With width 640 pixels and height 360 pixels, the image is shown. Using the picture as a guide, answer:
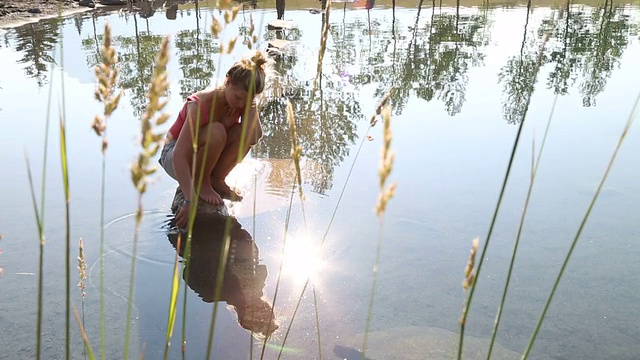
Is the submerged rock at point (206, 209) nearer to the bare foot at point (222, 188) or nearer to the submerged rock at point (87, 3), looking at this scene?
the bare foot at point (222, 188)

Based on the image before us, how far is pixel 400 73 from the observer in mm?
6926

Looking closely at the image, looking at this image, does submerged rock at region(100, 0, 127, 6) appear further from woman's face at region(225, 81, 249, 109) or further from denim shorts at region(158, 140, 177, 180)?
woman's face at region(225, 81, 249, 109)

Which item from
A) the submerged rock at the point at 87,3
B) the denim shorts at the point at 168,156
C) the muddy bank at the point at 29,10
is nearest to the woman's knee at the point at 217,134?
the denim shorts at the point at 168,156

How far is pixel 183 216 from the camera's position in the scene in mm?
2955

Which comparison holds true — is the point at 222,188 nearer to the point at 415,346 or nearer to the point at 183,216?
the point at 183,216

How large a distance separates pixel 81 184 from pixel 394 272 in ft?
6.65

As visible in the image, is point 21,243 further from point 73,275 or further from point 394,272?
point 394,272

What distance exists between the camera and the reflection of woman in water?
2.32 metres

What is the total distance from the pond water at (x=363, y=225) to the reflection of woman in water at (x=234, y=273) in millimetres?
11

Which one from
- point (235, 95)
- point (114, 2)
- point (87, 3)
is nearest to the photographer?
point (235, 95)

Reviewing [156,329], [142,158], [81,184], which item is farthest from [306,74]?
[142,158]

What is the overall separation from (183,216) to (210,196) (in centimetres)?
21

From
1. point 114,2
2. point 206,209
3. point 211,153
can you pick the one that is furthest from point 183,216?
point 114,2

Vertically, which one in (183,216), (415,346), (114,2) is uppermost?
(114,2)
